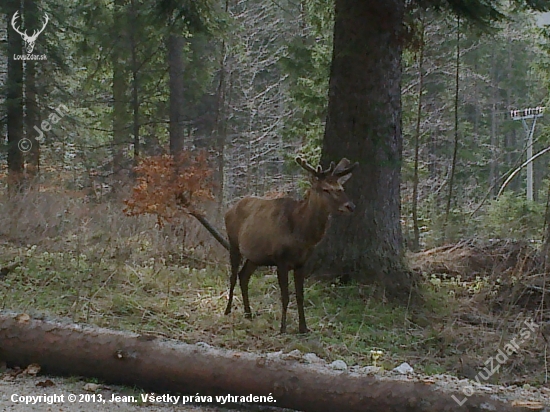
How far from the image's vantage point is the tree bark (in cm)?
1645

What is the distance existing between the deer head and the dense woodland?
1689 mm

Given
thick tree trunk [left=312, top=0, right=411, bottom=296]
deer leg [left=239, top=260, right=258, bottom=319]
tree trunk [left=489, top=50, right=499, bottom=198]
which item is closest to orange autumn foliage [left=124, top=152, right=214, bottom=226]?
thick tree trunk [left=312, top=0, right=411, bottom=296]

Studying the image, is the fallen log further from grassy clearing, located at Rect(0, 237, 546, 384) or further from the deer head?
the deer head

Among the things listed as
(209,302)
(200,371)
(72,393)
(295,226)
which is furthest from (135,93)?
(200,371)

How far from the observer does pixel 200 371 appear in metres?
5.07

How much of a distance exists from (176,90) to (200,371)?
42.7 feet

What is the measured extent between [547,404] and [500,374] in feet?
7.53

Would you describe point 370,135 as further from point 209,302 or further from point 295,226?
point 209,302

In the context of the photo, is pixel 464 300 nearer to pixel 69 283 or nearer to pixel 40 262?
pixel 69 283

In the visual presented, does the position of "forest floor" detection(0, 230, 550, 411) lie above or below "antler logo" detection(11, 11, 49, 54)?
below

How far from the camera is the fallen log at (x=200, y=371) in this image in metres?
4.60

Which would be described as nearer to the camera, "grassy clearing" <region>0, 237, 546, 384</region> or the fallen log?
the fallen log

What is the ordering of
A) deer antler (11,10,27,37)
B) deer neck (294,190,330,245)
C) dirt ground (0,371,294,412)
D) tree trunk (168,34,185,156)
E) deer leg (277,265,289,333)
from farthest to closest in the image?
tree trunk (168,34,185,156) < deer antler (11,10,27,37) < deer leg (277,265,289,333) < deer neck (294,190,330,245) < dirt ground (0,371,294,412)

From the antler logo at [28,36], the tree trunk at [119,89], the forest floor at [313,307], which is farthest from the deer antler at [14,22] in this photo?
the forest floor at [313,307]
